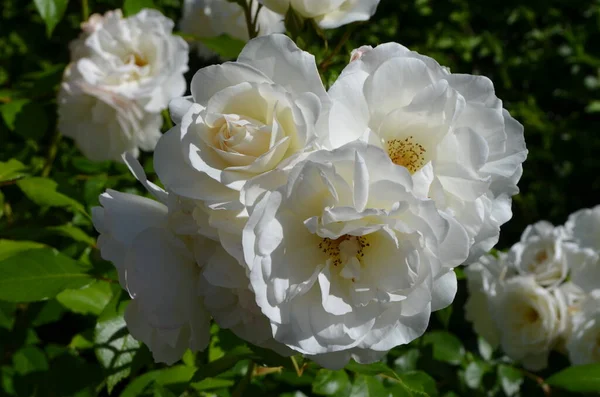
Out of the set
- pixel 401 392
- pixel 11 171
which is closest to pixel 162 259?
pixel 401 392

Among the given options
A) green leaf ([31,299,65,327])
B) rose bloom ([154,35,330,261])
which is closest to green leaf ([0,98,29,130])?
green leaf ([31,299,65,327])

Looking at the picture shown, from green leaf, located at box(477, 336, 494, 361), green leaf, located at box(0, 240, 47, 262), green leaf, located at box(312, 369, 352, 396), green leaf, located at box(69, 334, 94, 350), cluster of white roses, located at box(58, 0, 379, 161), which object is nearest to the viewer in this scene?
A: green leaf, located at box(312, 369, 352, 396)

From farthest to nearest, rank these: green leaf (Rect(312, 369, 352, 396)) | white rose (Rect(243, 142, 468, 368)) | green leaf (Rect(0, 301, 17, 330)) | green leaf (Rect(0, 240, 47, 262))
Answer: green leaf (Rect(0, 301, 17, 330)) < green leaf (Rect(0, 240, 47, 262)) < green leaf (Rect(312, 369, 352, 396)) < white rose (Rect(243, 142, 468, 368))

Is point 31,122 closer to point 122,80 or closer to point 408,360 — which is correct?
point 122,80

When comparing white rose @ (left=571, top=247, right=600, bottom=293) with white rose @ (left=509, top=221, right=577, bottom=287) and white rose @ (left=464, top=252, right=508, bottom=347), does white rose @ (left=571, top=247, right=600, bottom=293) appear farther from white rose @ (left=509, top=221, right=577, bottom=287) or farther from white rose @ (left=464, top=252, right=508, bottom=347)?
white rose @ (left=464, top=252, right=508, bottom=347)

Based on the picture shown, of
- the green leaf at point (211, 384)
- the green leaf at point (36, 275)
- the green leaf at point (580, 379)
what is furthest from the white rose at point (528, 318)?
the green leaf at point (36, 275)

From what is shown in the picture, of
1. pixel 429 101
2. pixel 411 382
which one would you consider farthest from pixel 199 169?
pixel 411 382

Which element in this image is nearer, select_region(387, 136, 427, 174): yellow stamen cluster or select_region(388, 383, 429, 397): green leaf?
select_region(387, 136, 427, 174): yellow stamen cluster

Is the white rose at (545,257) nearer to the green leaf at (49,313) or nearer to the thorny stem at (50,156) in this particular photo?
the green leaf at (49,313)
